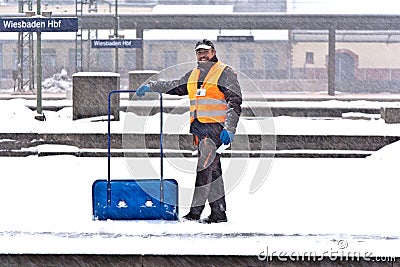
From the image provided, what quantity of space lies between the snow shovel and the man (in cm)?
31

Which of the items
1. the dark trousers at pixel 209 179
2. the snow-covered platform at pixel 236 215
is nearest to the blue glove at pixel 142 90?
the dark trousers at pixel 209 179

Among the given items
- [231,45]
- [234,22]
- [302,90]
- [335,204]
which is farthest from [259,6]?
[335,204]

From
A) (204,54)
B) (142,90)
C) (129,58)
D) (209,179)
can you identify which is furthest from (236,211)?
(129,58)

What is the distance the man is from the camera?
24.7 feet

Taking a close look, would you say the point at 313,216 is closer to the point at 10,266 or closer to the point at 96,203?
the point at 96,203

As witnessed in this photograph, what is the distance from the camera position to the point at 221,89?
7.57m

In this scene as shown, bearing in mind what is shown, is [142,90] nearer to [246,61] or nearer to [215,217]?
[215,217]

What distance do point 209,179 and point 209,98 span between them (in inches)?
31.5

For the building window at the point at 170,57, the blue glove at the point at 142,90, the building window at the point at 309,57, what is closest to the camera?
the blue glove at the point at 142,90

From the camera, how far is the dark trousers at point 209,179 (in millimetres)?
7695

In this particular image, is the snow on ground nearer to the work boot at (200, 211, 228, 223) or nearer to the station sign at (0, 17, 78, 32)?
the work boot at (200, 211, 228, 223)

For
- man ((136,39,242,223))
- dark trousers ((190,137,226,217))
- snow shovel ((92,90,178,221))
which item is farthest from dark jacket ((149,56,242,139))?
snow shovel ((92,90,178,221))

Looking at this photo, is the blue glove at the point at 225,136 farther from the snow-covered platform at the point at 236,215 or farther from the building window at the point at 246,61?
the building window at the point at 246,61

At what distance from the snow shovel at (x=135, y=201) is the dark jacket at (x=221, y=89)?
45cm
